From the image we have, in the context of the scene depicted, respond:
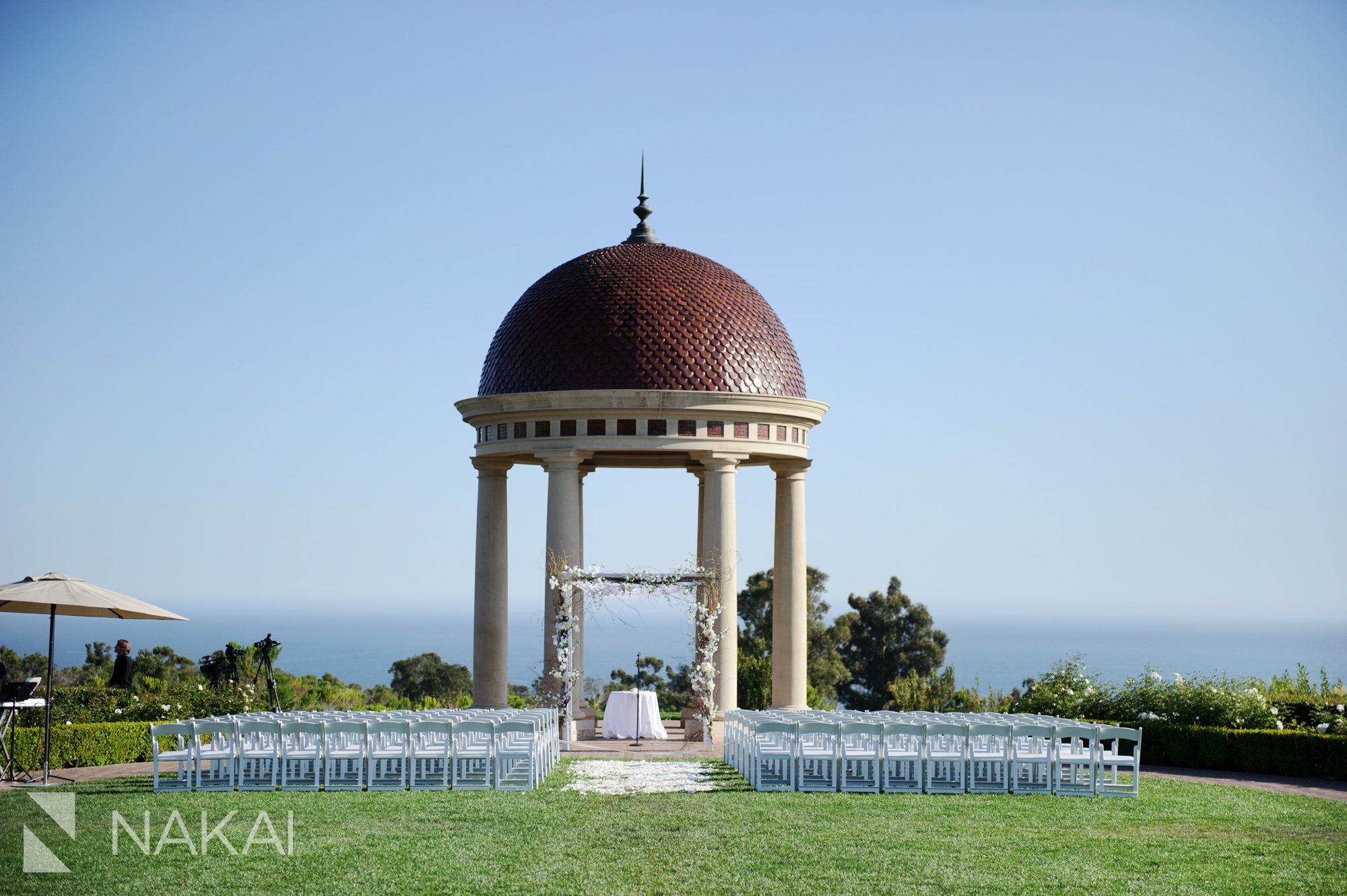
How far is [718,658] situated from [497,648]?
5840 mm

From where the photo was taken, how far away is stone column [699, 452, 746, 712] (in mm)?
32250

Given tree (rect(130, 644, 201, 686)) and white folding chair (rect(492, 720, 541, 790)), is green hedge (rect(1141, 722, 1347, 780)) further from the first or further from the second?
tree (rect(130, 644, 201, 686))

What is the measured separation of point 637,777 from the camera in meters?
24.5

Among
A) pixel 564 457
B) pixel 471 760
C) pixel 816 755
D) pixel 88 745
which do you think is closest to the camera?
pixel 816 755

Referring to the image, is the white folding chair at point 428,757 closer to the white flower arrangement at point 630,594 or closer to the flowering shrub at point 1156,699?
the white flower arrangement at point 630,594

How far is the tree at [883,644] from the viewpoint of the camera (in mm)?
61625

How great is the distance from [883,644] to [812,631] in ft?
15.0

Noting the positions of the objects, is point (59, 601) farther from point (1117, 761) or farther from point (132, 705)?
point (1117, 761)

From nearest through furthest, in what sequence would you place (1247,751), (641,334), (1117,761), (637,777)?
(1117,761), (637,777), (1247,751), (641,334)

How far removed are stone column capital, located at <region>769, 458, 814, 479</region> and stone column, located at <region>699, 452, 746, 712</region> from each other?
1797 millimetres

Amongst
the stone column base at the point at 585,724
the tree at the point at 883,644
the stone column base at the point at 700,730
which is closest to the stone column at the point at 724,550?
the stone column base at the point at 700,730

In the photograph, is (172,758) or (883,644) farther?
(883,644)

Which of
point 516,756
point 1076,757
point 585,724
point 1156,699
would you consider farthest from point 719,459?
point 1076,757

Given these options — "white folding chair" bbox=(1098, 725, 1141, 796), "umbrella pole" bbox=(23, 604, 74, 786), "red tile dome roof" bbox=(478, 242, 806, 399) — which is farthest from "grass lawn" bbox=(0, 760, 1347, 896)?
"red tile dome roof" bbox=(478, 242, 806, 399)
